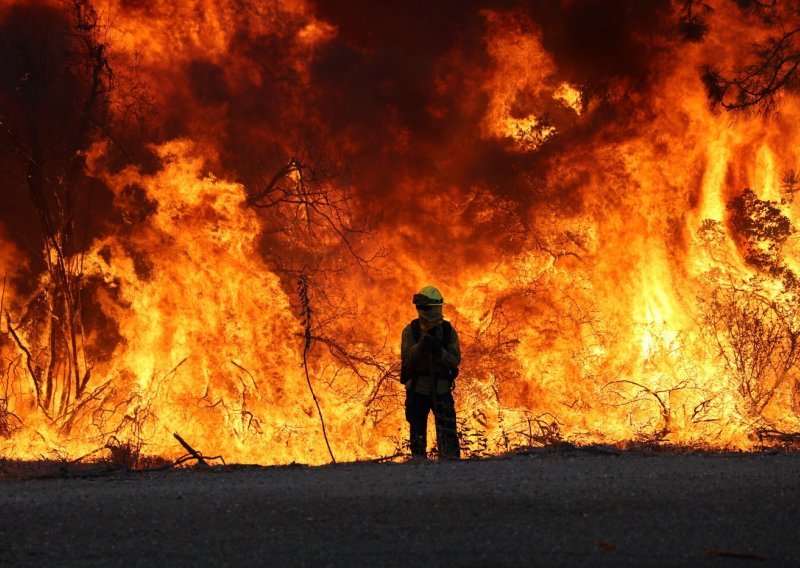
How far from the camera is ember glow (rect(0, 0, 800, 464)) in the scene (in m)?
11.2

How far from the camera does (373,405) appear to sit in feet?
37.4

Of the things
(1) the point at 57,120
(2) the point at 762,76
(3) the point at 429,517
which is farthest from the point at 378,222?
(3) the point at 429,517

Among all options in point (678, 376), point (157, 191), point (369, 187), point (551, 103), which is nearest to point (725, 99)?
point (551, 103)

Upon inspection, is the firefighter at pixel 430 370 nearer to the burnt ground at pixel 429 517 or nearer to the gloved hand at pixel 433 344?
the gloved hand at pixel 433 344

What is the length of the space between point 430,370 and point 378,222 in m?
3.66

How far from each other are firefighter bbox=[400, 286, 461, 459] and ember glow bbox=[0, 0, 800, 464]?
2.12 meters

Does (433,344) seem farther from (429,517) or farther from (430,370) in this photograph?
(429,517)

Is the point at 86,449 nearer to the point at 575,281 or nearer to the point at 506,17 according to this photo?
the point at 575,281

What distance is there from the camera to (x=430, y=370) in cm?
886

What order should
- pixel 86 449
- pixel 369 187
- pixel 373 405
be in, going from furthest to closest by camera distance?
pixel 369 187 < pixel 373 405 < pixel 86 449

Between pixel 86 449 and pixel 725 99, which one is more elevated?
pixel 725 99

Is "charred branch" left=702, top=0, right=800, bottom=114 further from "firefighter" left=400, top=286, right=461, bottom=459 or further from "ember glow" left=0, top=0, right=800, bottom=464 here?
"firefighter" left=400, top=286, right=461, bottom=459

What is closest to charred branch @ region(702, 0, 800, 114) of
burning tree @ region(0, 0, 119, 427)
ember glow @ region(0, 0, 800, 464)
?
ember glow @ region(0, 0, 800, 464)

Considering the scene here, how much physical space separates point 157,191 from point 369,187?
241cm
